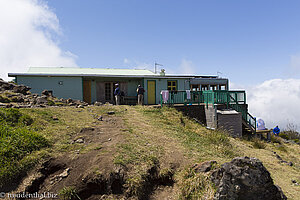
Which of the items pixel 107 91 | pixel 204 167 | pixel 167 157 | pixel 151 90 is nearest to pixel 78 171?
pixel 167 157

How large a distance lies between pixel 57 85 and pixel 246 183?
1552 centimetres

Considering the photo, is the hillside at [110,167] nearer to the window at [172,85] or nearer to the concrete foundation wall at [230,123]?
the concrete foundation wall at [230,123]

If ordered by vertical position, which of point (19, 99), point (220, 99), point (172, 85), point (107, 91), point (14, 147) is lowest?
point (14, 147)

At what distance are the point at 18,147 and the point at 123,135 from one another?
2872 millimetres

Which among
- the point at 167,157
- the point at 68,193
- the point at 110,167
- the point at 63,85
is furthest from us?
the point at 63,85

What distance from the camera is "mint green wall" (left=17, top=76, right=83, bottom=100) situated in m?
14.7

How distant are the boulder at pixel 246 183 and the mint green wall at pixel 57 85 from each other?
14.7 metres

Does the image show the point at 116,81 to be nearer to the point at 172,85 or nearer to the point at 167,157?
the point at 172,85

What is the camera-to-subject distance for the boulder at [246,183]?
325 centimetres

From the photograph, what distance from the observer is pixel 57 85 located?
15250mm

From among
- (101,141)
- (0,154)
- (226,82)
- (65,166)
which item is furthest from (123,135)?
(226,82)

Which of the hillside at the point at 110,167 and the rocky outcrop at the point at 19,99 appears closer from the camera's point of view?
the hillside at the point at 110,167

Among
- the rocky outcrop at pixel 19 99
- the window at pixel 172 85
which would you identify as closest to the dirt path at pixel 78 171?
the rocky outcrop at pixel 19 99

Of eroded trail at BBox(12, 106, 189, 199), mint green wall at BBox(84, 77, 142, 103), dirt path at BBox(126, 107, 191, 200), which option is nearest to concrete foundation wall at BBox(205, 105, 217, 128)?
dirt path at BBox(126, 107, 191, 200)
